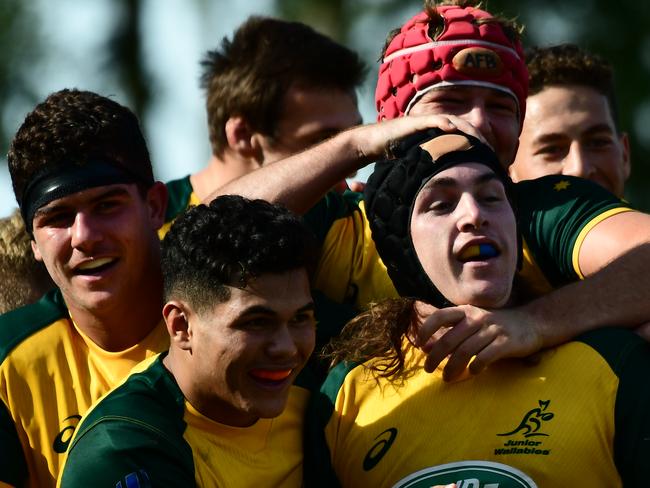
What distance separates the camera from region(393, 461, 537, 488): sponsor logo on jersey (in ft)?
13.9

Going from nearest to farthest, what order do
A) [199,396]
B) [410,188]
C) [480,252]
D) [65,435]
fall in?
1. [199,396]
2. [480,252]
3. [410,188]
4. [65,435]

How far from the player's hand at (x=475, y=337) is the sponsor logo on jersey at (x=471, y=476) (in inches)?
12.9

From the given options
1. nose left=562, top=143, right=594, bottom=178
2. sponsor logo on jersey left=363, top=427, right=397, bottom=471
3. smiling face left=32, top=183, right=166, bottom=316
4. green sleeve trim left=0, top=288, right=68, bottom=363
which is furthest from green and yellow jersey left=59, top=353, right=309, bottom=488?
nose left=562, top=143, right=594, bottom=178

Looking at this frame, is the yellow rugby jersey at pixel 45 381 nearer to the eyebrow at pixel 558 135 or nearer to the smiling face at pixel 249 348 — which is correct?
the smiling face at pixel 249 348

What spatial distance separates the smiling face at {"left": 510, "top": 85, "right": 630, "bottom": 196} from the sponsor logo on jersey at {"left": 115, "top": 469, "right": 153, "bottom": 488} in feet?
10.3

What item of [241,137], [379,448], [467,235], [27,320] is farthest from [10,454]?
[241,137]

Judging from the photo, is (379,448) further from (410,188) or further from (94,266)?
(94,266)

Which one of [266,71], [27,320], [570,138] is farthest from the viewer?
[266,71]

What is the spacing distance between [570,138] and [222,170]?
5.85ft

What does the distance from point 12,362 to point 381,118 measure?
1775mm

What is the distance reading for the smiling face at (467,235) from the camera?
4508 mm

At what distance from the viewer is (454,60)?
509 cm

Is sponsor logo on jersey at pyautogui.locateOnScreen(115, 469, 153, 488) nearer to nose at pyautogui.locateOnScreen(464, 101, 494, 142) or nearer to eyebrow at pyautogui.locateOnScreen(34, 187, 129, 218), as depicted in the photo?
eyebrow at pyautogui.locateOnScreen(34, 187, 129, 218)

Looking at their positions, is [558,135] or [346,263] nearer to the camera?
[346,263]
